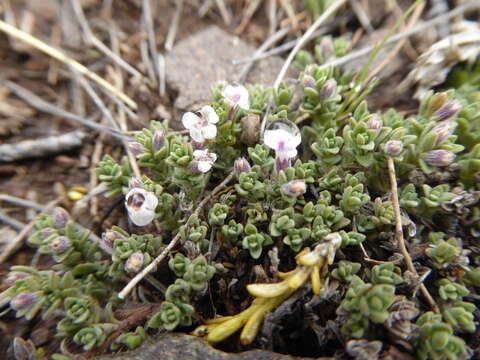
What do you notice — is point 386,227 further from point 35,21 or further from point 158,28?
point 35,21

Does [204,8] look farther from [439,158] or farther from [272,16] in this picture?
[439,158]

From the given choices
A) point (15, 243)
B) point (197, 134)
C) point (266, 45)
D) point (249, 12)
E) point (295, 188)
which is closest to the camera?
point (295, 188)

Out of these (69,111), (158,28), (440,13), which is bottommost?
(69,111)

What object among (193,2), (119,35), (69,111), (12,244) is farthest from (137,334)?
(193,2)

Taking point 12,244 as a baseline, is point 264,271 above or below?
below

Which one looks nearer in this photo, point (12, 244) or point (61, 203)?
point (12, 244)

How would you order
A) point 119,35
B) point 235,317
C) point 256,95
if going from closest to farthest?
point 235,317 → point 256,95 → point 119,35

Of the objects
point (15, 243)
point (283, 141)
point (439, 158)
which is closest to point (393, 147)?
point (439, 158)
